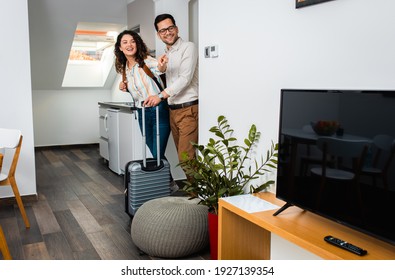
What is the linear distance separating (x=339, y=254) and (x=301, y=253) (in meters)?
0.61

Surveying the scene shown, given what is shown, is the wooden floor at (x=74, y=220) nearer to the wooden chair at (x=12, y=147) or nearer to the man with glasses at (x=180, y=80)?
the wooden chair at (x=12, y=147)

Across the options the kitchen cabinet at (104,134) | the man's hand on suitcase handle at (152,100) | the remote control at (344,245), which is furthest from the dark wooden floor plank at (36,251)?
the kitchen cabinet at (104,134)

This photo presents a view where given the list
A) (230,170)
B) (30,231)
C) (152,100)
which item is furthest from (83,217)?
(230,170)

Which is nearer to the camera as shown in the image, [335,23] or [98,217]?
[335,23]

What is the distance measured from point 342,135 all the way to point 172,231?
131 cm

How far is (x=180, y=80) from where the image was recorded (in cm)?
321

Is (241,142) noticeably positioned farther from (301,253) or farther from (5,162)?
(5,162)

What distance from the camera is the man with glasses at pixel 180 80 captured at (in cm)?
323

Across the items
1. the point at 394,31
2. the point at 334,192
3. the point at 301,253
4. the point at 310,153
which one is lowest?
the point at 301,253

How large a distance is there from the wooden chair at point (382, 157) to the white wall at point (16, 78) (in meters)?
3.11

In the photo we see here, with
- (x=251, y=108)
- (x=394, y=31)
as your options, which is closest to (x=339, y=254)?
(x=394, y=31)

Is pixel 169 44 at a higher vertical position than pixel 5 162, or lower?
higher

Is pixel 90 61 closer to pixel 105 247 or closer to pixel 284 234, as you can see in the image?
pixel 105 247
